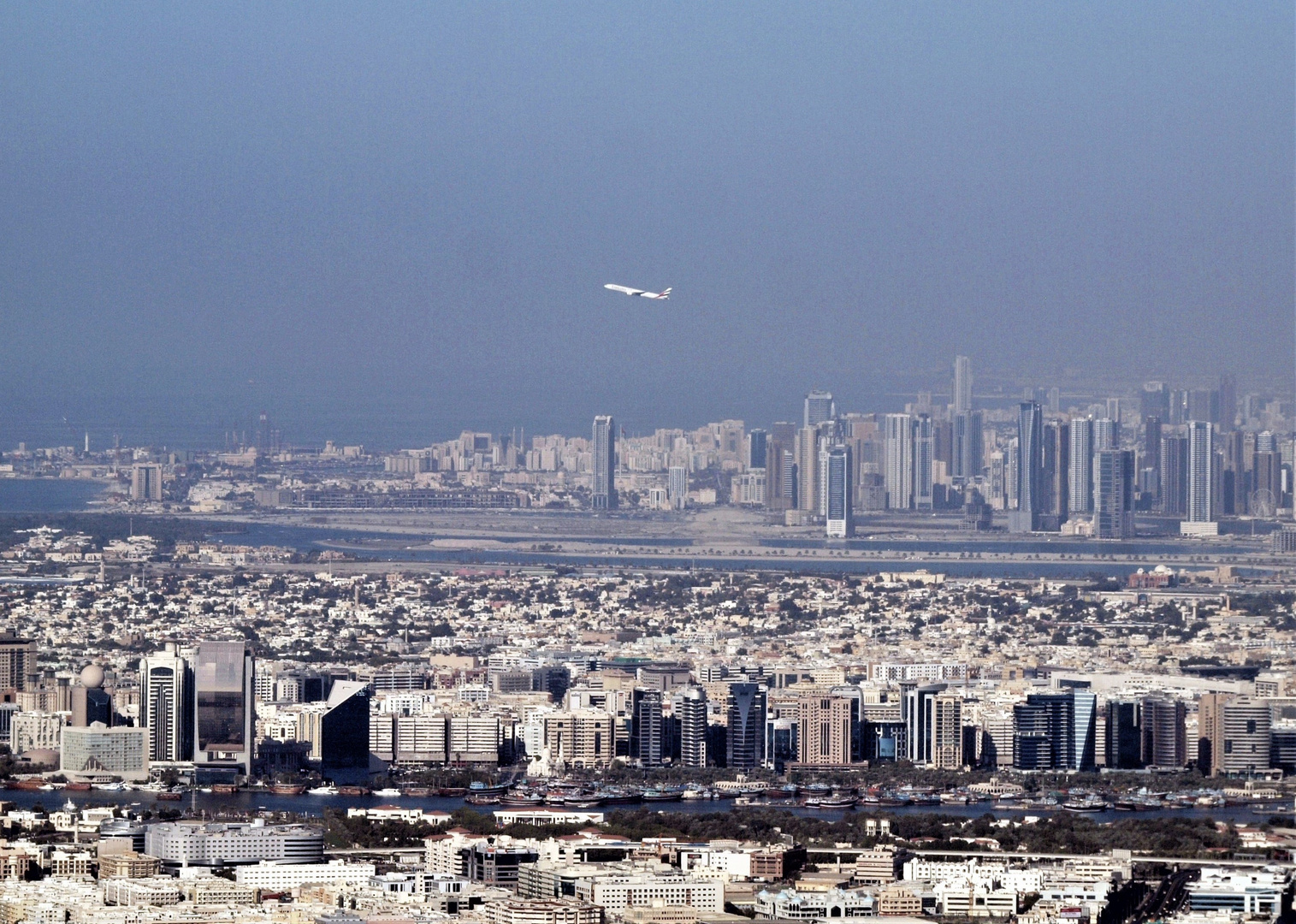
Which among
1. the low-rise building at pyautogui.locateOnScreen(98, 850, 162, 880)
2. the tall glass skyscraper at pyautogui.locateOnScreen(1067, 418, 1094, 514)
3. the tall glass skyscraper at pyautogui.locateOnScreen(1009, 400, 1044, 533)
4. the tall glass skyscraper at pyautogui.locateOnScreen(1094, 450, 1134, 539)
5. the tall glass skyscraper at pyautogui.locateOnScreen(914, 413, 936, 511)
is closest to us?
the low-rise building at pyautogui.locateOnScreen(98, 850, 162, 880)

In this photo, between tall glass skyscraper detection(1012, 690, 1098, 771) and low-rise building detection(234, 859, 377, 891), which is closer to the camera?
low-rise building detection(234, 859, 377, 891)

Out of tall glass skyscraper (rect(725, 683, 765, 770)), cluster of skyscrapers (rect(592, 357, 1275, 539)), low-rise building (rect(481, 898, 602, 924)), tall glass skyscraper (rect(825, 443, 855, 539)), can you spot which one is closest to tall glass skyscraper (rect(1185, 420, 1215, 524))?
cluster of skyscrapers (rect(592, 357, 1275, 539))

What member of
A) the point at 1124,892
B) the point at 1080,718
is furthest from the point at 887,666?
the point at 1124,892

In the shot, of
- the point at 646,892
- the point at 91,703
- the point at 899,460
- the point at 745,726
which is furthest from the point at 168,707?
the point at 899,460

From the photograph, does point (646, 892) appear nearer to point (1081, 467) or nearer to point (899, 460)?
point (1081, 467)

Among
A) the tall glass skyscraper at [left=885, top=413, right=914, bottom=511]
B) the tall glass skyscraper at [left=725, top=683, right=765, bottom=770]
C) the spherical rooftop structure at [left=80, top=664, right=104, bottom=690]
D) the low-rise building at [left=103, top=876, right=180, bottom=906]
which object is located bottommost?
the low-rise building at [left=103, top=876, right=180, bottom=906]

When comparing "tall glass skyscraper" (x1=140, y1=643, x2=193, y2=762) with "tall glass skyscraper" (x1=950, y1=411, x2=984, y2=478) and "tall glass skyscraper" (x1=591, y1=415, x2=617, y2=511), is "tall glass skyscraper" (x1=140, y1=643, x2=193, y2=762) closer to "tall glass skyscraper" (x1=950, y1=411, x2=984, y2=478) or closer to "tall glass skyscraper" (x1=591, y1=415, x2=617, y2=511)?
"tall glass skyscraper" (x1=950, y1=411, x2=984, y2=478)

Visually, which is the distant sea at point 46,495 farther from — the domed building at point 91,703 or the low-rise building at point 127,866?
the low-rise building at point 127,866

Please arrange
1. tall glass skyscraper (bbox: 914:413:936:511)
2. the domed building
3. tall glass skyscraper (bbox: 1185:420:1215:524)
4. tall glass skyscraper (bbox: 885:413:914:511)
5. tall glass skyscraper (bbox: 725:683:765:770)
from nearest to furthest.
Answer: tall glass skyscraper (bbox: 725:683:765:770), the domed building, tall glass skyscraper (bbox: 1185:420:1215:524), tall glass skyscraper (bbox: 885:413:914:511), tall glass skyscraper (bbox: 914:413:936:511)

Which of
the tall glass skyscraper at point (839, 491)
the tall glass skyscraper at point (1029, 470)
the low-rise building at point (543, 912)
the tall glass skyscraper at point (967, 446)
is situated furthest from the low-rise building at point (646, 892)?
the tall glass skyscraper at point (967, 446)
